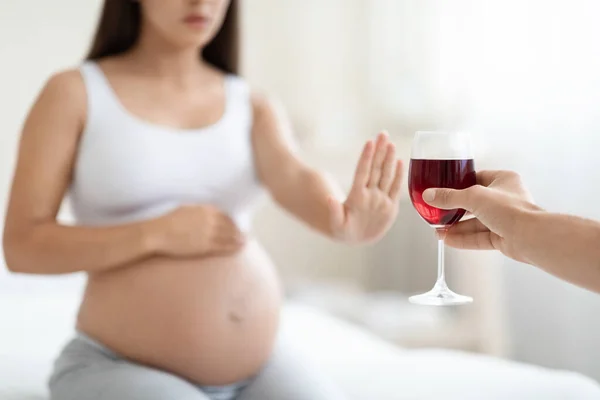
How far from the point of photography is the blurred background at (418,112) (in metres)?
2.27

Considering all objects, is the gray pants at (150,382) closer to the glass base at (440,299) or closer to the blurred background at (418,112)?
the glass base at (440,299)

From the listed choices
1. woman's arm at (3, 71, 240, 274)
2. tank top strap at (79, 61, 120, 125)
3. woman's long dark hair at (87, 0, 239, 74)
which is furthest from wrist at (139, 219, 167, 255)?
woman's long dark hair at (87, 0, 239, 74)

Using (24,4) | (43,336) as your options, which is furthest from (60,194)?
(24,4)

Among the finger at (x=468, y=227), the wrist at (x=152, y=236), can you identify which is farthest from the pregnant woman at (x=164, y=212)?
the finger at (x=468, y=227)

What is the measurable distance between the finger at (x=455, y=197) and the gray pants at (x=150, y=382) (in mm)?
432

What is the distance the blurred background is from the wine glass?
1.15 meters

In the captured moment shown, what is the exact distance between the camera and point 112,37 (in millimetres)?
1646

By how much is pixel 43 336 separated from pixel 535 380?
3.92ft

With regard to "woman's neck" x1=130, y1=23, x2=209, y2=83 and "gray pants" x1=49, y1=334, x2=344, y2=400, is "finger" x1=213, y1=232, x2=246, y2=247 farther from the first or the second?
"woman's neck" x1=130, y1=23, x2=209, y2=83

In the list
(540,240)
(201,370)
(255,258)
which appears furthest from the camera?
(255,258)

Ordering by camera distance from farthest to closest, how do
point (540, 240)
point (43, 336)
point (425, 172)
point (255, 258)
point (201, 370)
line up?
1. point (43, 336)
2. point (255, 258)
3. point (201, 370)
4. point (425, 172)
5. point (540, 240)

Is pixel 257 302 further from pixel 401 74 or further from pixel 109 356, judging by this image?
pixel 401 74

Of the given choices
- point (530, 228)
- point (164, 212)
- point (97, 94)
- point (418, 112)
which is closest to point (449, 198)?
point (530, 228)

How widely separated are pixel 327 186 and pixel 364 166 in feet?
0.61
